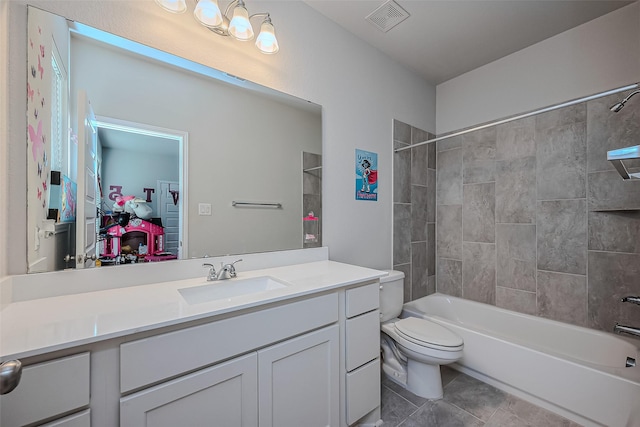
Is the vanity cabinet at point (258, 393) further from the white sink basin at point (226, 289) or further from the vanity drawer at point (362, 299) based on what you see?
the white sink basin at point (226, 289)

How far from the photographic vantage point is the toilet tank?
1875mm

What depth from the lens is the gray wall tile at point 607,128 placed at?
1680mm

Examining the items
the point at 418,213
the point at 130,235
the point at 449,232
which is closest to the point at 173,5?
the point at 130,235

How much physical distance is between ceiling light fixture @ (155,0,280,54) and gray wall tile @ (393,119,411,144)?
1.29m

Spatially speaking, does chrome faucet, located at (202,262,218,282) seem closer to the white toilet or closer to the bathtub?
the white toilet

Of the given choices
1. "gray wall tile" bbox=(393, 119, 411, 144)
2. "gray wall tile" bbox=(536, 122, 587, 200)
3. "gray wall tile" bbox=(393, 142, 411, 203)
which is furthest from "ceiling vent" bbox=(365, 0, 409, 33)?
"gray wall tile" bbox=(536, 122, 587, 200)

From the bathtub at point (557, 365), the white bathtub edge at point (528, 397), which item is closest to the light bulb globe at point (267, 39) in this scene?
the bathtub at point (557, 365)

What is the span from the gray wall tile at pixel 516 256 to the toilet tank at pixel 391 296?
1.02 meters

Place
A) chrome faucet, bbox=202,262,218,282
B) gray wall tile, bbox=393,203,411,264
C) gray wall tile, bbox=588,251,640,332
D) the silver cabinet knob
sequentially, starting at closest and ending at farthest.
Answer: the silver cabinet knob → chrome faucet, bbox=202,262,218,282 → gray wall tile, bbox=588,251,640,332 → gray wall tile, bbox=393,203,411,264

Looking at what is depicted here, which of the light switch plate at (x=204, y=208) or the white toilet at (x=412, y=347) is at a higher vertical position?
the light switch plate at (x=204, y=208)

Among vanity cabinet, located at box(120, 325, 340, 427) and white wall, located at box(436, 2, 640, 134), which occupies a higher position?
white wall, located at box(436, 2, 640, 134)

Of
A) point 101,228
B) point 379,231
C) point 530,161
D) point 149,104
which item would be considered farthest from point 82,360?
point 530,161

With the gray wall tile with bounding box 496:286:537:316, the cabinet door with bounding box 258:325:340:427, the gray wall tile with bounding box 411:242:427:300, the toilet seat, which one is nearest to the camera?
the cabinet door with bounding box 258:325:340:427

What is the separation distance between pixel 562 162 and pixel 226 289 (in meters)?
2.55
